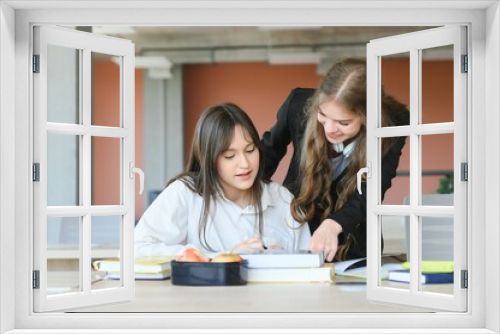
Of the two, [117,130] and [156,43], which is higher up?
[156,43]

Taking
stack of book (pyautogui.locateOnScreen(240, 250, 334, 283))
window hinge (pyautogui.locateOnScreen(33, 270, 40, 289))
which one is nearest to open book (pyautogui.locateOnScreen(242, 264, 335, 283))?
stack of book (pyautogui.locateOnScreen(240, 250, 334, 283))

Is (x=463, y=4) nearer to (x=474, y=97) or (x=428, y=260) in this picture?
(x=474, y=97)

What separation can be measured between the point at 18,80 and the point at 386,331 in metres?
1.58

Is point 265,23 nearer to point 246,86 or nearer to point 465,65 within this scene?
point 465,65

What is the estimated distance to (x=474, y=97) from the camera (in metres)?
2.69

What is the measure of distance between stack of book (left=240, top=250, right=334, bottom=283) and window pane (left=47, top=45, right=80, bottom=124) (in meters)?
2.48

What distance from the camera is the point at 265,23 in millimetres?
2715

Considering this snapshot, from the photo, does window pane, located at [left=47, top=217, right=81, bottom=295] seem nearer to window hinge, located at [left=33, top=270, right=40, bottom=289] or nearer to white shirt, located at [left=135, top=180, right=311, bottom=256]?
window hinge, located at [left=33, top=270, right=40, bottom=289]

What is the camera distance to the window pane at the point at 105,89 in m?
10.6

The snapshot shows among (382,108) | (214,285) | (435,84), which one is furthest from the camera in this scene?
(435,84)

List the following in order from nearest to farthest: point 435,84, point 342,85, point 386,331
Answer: point 386,331 < point 342,85 < point 435,84

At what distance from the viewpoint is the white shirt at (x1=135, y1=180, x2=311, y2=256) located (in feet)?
13.2

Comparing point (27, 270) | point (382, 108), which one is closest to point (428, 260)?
point (382, 108)

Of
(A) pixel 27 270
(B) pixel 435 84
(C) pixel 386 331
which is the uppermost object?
(B) pixel 435 84
